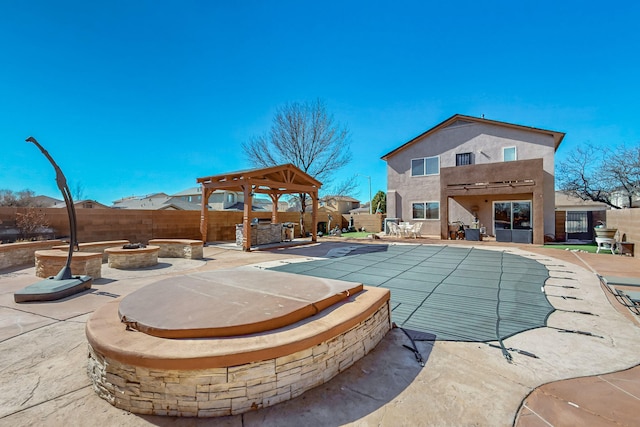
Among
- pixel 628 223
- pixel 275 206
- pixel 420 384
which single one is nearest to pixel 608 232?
pixel 628 223

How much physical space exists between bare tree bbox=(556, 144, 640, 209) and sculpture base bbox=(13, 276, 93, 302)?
75.8 feet

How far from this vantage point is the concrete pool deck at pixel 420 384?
6.45 ft

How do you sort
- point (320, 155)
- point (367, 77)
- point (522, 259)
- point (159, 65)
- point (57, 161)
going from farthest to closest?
point (320, 155) < point (367, 77) < point (159, 65) < point (522, 259) < point (57, 161)

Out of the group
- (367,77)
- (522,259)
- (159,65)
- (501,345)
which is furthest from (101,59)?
(522,259)

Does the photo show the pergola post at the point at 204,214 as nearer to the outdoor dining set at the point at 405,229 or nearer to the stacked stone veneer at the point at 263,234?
the stacked stone veneer at the point at 263,234

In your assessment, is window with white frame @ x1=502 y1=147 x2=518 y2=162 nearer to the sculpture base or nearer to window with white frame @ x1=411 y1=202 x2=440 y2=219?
window with white frame @ x1=411 y1=202 x2=440 y2=219

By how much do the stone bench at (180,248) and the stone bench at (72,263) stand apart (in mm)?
3148

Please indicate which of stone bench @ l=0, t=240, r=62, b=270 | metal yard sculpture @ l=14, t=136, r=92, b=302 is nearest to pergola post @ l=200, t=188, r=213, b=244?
stone bench @ l=0, t=240, r=62, b=270

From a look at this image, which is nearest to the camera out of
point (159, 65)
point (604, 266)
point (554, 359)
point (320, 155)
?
point (554, 359)

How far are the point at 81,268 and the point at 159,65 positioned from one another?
10.7 metres

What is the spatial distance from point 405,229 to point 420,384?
14.3m

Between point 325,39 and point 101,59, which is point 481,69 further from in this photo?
point 101,59

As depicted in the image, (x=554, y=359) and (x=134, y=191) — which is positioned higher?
(x=134, y=191)

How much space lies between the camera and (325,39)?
11812 mm
